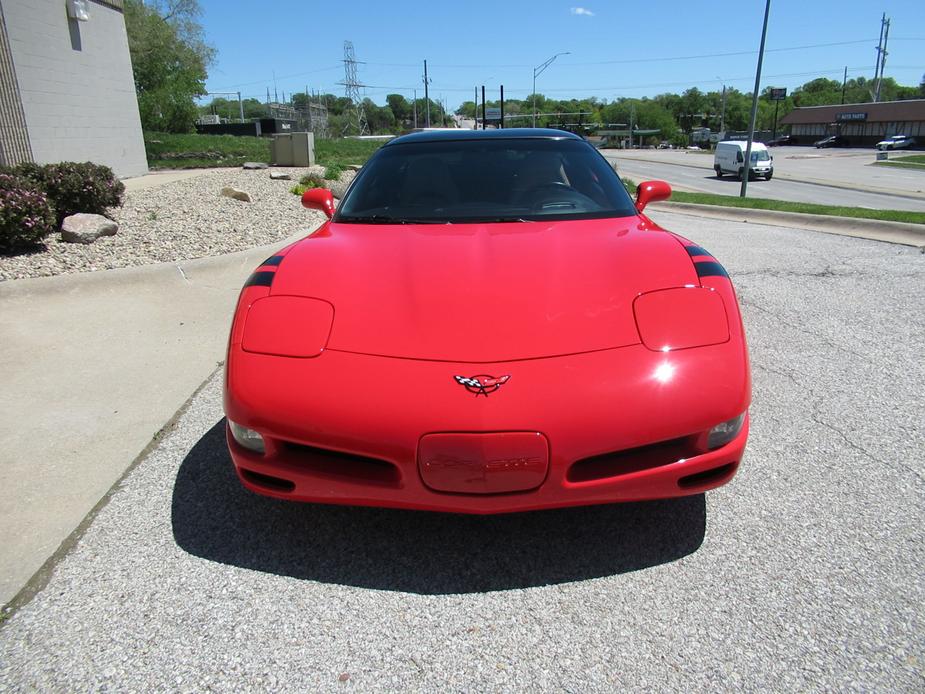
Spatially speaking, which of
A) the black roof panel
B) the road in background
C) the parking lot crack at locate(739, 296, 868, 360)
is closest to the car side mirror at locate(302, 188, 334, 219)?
the black roof panel

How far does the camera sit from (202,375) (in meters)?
3.88

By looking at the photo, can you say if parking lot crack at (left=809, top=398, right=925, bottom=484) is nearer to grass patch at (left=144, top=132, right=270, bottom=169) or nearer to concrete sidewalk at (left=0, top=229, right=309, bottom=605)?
concrete sidewalk at (left=0, top=229, right=309, bottom=605)

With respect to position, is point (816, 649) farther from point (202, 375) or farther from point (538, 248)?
point (202, 375)

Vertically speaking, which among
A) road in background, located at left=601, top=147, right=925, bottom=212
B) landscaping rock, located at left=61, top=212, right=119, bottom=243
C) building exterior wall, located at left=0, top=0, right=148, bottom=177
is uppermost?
building exterior wall, located at left=0, top=0, right=148, bottom=177

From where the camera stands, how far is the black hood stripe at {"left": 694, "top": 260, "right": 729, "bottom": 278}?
8.13 ft

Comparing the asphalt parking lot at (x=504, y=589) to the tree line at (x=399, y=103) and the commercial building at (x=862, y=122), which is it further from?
the commercial building at (x=862, y=122)

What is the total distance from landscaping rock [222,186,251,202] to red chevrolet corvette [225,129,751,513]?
8509 mm

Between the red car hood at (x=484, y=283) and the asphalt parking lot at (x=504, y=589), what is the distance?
0.73 meters

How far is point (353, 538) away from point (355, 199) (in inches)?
70.0

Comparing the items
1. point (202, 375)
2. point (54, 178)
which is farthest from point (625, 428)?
point (54, 178)

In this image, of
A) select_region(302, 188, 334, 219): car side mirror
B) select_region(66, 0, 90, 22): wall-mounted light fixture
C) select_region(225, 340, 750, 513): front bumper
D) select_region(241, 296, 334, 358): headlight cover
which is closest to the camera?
select_region(225, 340, 750, 513): front bumper

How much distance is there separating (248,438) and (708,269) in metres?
1.81

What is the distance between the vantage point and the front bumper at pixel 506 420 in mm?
1914

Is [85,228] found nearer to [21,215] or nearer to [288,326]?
[21,215]
